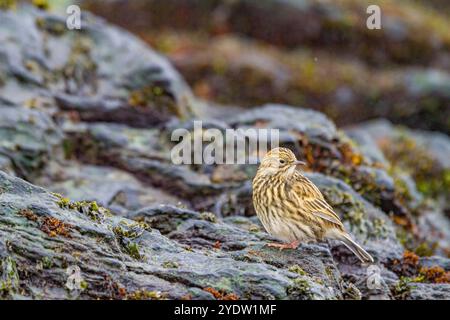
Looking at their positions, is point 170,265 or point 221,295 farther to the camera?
point 170,265

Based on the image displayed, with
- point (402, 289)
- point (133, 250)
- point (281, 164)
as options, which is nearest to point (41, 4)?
point (281, 164)

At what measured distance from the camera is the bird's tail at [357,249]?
11.7 metres

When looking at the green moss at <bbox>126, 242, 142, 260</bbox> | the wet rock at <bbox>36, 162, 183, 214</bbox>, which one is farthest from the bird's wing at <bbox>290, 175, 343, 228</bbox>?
the wet rock at <bbox>36, 162, 183, 214</bbox>

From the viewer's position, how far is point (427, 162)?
21.3 metres

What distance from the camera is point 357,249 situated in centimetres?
1190

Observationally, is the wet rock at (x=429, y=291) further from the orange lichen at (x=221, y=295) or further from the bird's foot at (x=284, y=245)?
the orange lichen at (x=221, y=295)

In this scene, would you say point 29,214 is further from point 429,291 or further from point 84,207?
point 429,291

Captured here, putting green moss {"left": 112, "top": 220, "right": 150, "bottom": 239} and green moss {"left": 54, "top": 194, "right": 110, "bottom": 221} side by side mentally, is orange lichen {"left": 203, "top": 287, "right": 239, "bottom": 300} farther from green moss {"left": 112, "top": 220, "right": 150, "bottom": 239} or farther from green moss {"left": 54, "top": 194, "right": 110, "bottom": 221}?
green moss {"left": 54, "top": 194, "right": 110, "bottom": 221}

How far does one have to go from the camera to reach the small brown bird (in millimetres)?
11375

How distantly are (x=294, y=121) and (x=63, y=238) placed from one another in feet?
27.0

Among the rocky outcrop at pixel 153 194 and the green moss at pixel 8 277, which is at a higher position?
the rocky outcrop at pixel 153 194

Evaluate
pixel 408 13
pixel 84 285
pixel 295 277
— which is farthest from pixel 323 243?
pixel 408 13

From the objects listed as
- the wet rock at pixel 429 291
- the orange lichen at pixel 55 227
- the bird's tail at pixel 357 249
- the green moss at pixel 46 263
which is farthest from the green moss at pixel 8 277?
the wet rock at pixel 429 291

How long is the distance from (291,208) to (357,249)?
1339 mm
